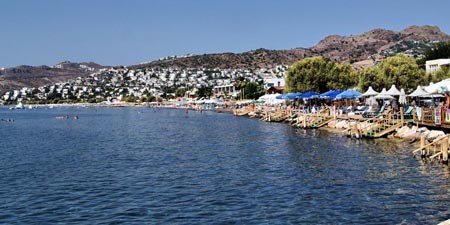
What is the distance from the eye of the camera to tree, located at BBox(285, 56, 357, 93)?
7512 centimetres

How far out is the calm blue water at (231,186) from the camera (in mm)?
17516

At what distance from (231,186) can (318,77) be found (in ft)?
180

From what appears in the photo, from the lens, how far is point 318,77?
2958 inches

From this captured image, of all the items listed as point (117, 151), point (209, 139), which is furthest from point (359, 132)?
point (117, 151)

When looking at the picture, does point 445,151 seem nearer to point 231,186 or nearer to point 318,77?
point 231,186

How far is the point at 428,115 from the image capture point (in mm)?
34250

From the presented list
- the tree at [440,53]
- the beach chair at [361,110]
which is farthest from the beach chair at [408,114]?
the tree at [440,53]

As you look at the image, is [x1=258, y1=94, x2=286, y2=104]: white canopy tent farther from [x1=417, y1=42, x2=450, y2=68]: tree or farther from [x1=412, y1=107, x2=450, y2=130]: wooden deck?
[x1=412, y1=107, x2=450, y2=130]: wooden deck

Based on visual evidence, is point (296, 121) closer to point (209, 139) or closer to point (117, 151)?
point (209, 139)

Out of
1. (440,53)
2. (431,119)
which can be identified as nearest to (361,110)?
(431,119)

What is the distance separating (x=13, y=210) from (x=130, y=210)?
434 cm

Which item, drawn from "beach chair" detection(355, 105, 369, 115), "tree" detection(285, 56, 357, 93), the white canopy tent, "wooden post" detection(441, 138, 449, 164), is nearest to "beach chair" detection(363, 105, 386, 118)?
"beach chair" detection(355, 105, 369, 115)

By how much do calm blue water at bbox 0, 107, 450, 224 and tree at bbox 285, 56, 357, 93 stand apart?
38.0 meters

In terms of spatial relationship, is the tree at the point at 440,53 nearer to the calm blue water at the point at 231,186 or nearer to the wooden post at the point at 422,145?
the calm blue water at the point at 231,186
